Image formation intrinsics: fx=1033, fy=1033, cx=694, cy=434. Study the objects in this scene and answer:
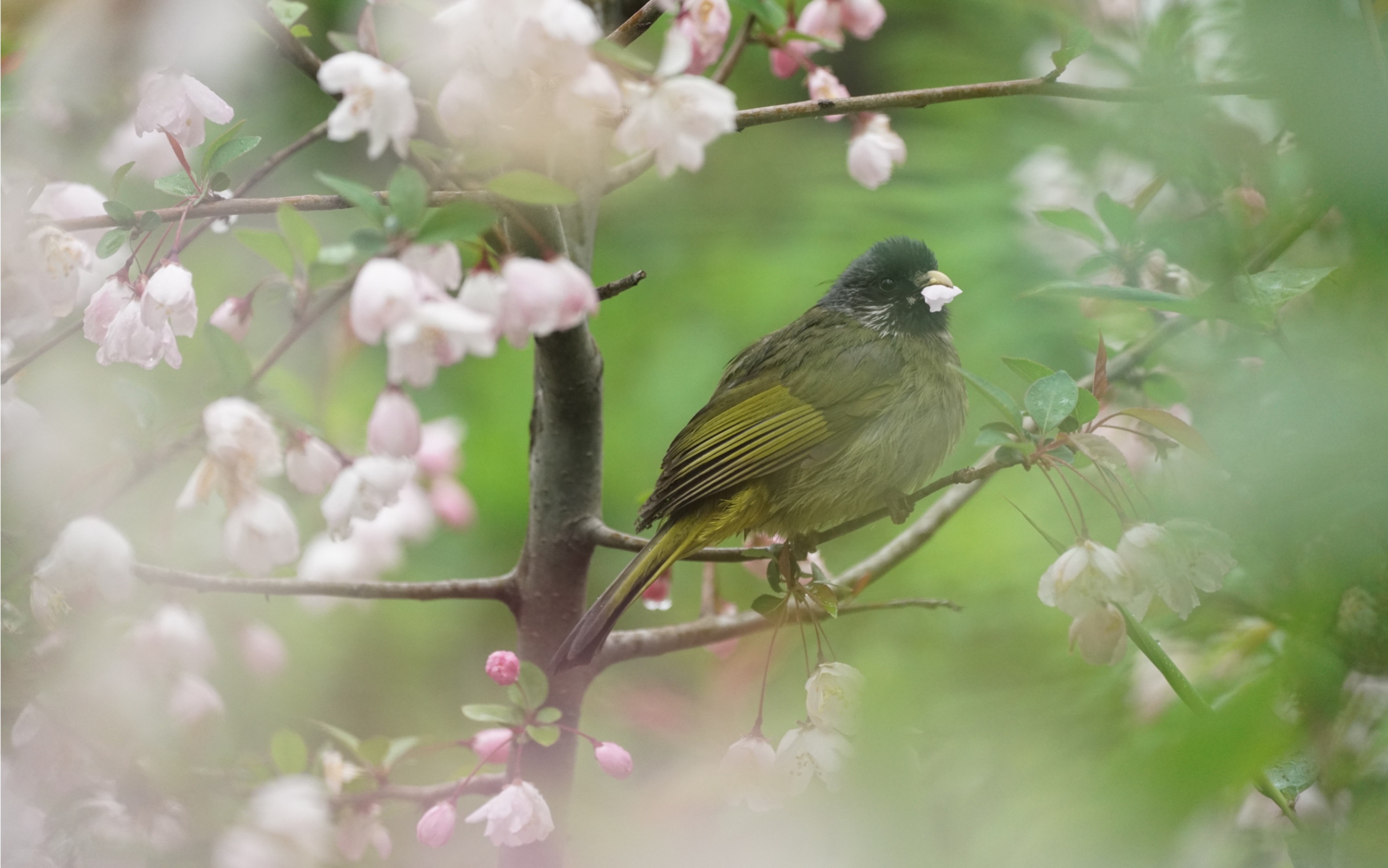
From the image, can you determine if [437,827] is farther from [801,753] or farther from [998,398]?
[998,398]

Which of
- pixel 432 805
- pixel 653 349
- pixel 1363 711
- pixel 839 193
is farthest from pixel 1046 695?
pixel 653 349

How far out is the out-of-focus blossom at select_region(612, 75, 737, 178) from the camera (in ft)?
1.49

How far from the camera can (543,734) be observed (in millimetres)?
696

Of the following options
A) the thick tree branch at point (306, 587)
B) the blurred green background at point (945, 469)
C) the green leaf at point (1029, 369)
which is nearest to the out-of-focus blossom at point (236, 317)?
the blurred green background at point (945, 469)

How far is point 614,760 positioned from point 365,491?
290 millimetres

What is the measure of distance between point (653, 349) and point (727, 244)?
239mm

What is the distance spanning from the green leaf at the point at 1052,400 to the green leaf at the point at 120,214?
500 mm

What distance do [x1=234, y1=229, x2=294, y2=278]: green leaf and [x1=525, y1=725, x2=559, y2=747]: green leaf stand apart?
33 cm

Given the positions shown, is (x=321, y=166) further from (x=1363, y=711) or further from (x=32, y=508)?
(x=1363, y=711)

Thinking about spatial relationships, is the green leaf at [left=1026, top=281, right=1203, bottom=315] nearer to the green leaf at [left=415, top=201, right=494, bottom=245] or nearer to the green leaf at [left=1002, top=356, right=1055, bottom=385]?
the green leaf at [left=1002, top=356, right=1055, bottom=385]

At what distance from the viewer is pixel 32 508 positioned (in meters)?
0.65

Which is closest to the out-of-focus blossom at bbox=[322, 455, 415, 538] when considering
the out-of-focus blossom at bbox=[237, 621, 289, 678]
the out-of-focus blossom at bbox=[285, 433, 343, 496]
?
the out-of-focus blossom at bbox=[285, 433, 343, 496]

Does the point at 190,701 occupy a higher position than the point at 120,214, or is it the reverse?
the point at 120,214

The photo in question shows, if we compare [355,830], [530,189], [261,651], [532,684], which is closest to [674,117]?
[530,189]
